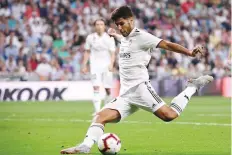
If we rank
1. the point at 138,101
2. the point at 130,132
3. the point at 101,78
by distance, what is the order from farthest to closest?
the point at 101,78 → the point at 130,132 → the point at 138,101

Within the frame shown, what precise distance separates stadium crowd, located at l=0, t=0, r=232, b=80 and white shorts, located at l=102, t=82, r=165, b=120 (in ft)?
50.1

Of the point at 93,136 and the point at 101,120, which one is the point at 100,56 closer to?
the point at 101,120

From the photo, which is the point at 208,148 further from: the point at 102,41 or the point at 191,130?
the point at 102,41

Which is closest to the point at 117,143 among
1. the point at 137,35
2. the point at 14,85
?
the point at 137,35

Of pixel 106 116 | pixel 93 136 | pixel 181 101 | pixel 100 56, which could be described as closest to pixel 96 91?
pixel 100 56

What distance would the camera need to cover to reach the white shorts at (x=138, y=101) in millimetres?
9688

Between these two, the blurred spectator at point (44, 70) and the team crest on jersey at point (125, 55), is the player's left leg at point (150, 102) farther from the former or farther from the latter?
the blurred spectator at point (44, 70)

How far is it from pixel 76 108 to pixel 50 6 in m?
8.91

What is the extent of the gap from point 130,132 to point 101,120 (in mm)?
3567

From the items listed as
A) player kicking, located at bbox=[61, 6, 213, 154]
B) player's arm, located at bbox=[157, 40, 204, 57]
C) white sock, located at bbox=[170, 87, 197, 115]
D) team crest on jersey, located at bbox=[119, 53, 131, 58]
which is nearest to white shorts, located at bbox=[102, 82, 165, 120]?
player kicking, located at bbox=[61, 6, 213, 154]

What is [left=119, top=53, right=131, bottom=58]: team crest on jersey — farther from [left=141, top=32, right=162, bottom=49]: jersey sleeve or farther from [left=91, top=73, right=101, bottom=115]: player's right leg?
[left=91, top=73, right=101, bottom=115]: player's right leg

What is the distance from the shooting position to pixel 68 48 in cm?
2717

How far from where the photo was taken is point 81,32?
27953 millimetres

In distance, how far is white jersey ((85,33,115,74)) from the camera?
17.7 m
